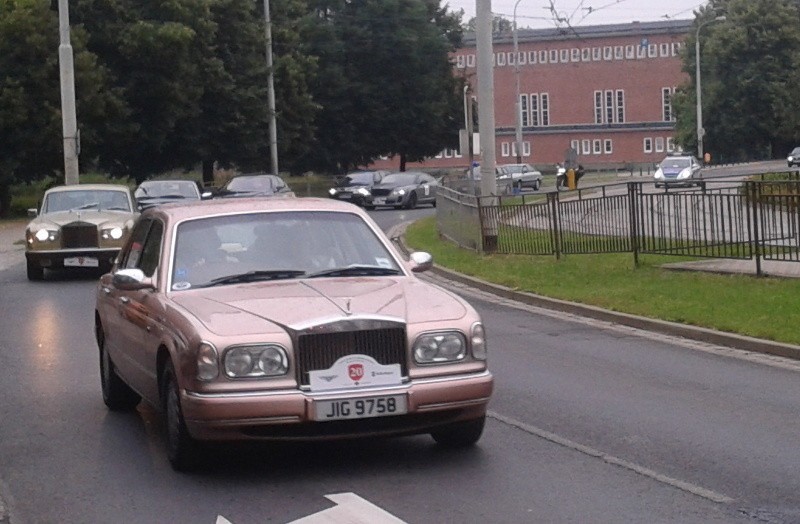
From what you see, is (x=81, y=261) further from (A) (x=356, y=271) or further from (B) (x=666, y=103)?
(B) (x=666, y=103)

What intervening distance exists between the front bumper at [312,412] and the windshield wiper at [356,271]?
1.28m

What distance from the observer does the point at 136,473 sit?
27.2ft

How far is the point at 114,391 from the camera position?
10.6 metres

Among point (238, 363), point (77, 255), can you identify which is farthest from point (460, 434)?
point (77, 255)

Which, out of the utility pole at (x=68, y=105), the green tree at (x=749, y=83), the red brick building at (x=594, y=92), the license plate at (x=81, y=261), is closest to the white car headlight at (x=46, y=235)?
the license plate at (x=81, y=261)

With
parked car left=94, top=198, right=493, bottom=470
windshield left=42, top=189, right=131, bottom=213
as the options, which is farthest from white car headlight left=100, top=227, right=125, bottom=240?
parked car left=94, top=198, right=493, bottom=470

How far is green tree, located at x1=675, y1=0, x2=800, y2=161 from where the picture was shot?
95000 mm

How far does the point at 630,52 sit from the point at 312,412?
4772 inches

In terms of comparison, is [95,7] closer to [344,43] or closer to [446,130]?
[344,43]

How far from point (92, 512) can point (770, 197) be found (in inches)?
495

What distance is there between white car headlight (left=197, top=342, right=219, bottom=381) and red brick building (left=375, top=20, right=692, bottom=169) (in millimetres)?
117105

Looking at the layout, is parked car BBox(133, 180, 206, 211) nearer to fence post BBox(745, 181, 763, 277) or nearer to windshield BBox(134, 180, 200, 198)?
windshield BBox(134, 180, 200, 198)

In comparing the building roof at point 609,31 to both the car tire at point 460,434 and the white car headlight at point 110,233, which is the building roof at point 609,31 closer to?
the white car headlight at point 110,233

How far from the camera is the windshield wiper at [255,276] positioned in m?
8.73
